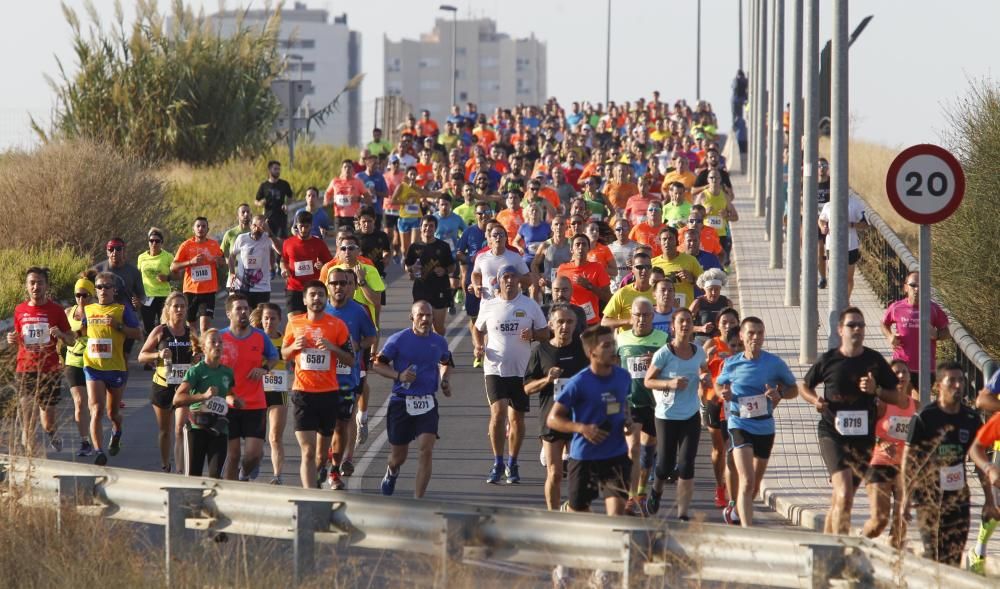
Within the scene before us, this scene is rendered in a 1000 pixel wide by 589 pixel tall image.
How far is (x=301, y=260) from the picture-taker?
19750 mm

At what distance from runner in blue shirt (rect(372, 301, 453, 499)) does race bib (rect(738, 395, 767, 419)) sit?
2342 mm

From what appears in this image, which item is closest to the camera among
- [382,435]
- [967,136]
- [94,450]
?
[94,450]

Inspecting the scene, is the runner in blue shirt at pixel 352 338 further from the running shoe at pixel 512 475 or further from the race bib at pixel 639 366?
the race bib at pixel 639 366

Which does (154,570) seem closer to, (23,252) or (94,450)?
(94,450)

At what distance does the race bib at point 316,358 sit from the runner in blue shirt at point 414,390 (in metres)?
0.39

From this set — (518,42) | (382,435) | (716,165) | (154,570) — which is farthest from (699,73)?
(518,42)

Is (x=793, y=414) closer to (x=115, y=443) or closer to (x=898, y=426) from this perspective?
(x=898, y=426)

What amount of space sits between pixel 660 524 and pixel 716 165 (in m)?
18.7

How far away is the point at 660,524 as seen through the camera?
8.73 metres

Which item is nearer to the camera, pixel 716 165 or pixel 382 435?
pixel 382 435

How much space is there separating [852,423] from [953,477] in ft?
3.90

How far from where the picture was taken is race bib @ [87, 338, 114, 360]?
1552cm

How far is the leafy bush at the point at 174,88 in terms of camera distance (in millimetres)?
37250

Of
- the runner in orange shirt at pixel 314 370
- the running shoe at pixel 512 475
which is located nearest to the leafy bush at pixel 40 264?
the runner in orange shirt at pixel 314 370
